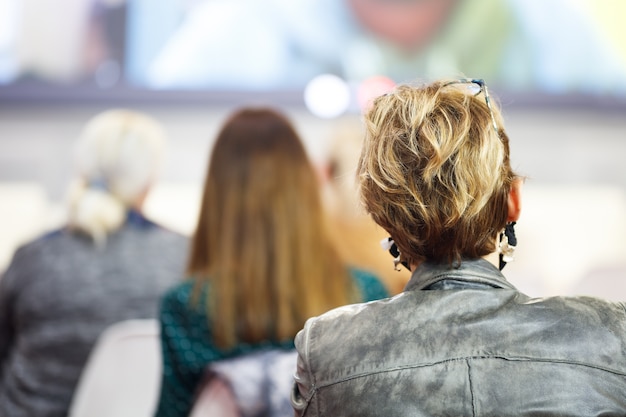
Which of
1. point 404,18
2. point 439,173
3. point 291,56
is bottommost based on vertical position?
point 439,173

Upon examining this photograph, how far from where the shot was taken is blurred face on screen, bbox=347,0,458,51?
4625 millimetres

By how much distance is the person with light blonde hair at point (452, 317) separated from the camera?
1.19 metres

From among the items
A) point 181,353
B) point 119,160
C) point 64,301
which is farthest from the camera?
point 119,160

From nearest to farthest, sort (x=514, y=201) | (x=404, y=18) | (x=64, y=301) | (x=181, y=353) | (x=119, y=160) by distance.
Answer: (x=514, y=201) < (x=181, y=353) < (x=64, y=301) < (x=119, y=160) < (x=404, y=18)

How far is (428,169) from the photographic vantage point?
124cm

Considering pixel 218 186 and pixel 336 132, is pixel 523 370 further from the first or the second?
pixel 336 132

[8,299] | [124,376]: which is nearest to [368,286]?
[124,376]

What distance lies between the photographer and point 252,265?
2.12 meters

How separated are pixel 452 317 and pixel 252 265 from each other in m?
0.94

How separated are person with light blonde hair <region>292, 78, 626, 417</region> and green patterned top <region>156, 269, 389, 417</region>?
2.32 ft

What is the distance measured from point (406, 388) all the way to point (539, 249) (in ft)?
12.4

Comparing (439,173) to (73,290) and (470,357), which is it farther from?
(73,290)

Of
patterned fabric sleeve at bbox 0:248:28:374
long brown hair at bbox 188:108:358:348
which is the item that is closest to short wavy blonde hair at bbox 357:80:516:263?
long brown hair at bbox 188:108:358:348

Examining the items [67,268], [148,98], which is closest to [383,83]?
[148,98]
